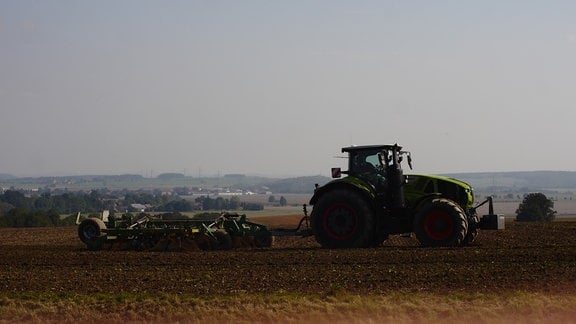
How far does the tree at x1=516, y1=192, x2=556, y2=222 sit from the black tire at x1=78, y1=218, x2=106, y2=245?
34696 millimetres

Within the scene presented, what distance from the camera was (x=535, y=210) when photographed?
168 ft

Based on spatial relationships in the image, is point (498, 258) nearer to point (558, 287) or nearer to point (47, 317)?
point (558, 287)

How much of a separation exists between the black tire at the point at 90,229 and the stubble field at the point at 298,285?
1776 millimetres

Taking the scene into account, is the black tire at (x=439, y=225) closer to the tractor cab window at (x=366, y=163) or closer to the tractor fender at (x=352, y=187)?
the tractor fender at (x=352, y=187)

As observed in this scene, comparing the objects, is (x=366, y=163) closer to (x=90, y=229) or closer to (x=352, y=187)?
(x=352, y=187)

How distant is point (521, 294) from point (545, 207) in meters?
42.4

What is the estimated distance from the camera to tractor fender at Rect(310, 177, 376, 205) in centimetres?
1983

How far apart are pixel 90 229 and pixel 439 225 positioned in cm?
981

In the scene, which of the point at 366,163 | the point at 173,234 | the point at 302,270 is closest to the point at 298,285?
the point at 302,270

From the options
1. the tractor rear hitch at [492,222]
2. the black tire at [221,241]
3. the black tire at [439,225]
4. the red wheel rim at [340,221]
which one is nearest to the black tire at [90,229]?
the black tire at [221,241]

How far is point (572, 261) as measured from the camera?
1638cm

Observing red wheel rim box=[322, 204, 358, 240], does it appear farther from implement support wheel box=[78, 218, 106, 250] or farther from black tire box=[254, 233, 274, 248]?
implement support wheel box=[78, 218, 106, 250]

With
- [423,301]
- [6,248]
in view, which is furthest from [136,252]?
[423,301]

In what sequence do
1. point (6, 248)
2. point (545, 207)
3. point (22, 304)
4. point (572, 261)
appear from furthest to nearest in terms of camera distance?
point (545, 207)
point (6, 248)
point (572, 261)
point (22, 304)
